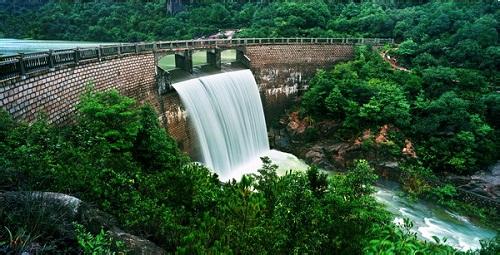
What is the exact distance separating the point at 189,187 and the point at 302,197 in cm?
464

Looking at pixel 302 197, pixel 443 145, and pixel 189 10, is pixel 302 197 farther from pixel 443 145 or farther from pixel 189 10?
pixel 189 10

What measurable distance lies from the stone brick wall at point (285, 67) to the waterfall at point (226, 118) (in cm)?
269

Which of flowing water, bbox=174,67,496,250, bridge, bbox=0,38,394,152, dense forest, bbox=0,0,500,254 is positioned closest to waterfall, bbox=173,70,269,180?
flowing water, bbox=174,67,496,250

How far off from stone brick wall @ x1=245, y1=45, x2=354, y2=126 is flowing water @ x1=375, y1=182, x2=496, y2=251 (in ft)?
49.1

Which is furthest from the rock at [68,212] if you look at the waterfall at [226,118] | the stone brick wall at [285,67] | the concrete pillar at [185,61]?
the stone brick wall at [285,67]

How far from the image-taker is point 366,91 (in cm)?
3528

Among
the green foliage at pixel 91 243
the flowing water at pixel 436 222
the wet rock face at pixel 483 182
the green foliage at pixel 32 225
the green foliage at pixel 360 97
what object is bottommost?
the flowing water at pixel 436 222

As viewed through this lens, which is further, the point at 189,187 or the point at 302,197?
the point at 189,187

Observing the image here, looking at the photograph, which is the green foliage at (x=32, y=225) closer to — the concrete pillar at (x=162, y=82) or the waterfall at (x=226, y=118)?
the waterfall at (x=226, y=118)

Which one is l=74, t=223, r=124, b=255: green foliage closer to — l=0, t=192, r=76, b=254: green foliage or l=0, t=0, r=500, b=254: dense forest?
l=0, t=0, r=500, b=254: dense forest

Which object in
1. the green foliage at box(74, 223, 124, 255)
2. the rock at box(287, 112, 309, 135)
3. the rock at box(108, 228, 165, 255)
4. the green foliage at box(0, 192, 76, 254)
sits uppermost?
the green foliage at box(0, 192, 76, 254)

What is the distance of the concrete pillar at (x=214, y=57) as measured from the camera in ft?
109

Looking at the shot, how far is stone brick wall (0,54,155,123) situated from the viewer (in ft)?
48.8

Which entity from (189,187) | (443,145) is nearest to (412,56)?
(443,145)
